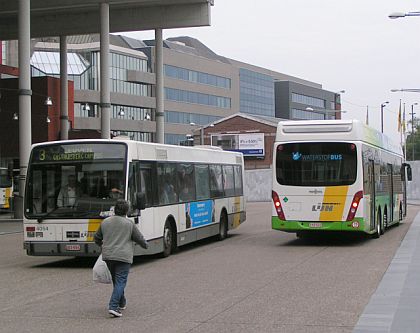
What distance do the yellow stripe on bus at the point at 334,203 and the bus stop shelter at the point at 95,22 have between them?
20.3 m

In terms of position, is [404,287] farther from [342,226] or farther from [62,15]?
[62,15]

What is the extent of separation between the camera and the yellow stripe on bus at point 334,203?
1803 cm

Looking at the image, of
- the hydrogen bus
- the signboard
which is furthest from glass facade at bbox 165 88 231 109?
the hydrogen bus

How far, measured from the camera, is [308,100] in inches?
6048

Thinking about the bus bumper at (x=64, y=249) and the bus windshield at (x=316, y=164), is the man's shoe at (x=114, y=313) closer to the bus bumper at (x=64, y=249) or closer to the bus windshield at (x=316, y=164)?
the bus bumper at (x=64, y=249)

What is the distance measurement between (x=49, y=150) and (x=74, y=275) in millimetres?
2980

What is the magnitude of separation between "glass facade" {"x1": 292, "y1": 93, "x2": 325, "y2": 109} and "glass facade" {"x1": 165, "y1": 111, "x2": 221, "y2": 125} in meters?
32.9

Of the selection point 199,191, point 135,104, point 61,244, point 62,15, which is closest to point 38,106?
point 62,15

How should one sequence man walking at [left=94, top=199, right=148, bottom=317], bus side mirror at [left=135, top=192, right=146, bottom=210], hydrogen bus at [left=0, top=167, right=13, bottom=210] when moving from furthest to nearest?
hydrogen bus at [left=0, top=167, right=13, bottom=210] → bus side mirror at [left=135, top=192, right=146, bottom=210] → man walking at [left=94, top=199, right=148, bottom=317]

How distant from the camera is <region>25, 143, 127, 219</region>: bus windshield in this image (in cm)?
1433

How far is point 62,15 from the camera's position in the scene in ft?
145

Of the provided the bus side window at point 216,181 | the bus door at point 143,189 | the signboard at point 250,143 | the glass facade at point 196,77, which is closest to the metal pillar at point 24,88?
the bus side window at point 216,181

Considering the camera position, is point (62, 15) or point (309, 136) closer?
point (309, 136)

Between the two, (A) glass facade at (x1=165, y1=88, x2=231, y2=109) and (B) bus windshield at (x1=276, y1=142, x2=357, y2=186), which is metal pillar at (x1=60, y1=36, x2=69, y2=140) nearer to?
(B) bus windshield at (x1=276, y1=142, x2=357, y2=186)
